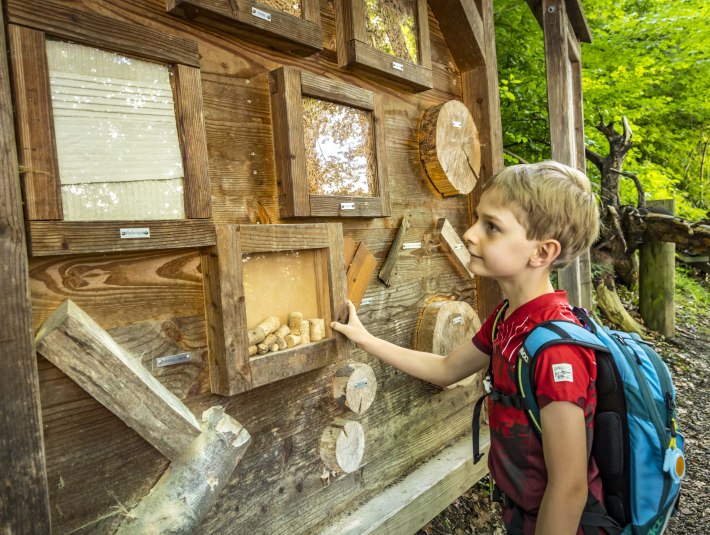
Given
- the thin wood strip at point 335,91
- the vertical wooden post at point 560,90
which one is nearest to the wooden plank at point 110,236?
the thin wood strip at point 335,91

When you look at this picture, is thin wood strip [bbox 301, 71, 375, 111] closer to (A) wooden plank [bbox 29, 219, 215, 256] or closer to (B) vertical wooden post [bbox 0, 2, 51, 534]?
(A) wooden plank [bbox 29, 219, 215, 256]

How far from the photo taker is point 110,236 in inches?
55.2

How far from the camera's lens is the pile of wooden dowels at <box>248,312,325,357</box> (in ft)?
5.72

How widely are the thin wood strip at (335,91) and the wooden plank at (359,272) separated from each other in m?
0.63

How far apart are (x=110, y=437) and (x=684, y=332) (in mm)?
7209

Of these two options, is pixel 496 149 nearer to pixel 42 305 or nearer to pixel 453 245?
pixel 453 245

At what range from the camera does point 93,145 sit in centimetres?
141

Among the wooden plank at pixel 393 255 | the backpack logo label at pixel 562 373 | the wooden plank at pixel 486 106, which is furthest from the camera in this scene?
the wooden plank at pixel 486 106

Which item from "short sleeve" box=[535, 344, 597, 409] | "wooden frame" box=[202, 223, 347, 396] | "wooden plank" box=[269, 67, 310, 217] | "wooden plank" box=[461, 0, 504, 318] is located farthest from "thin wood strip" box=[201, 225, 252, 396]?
"wooden plank" box=[461, 0, 504, 318]

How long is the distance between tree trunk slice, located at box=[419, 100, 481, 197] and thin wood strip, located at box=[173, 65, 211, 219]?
137 centimetres

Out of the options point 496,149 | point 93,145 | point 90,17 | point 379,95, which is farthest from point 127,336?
point 496,149

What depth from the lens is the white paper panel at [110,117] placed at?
1.36 m

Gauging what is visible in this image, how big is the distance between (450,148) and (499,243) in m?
1.31

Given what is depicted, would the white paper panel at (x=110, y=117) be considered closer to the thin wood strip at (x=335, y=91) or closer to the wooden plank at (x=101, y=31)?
the wooden plank at (x=101, y=31)
